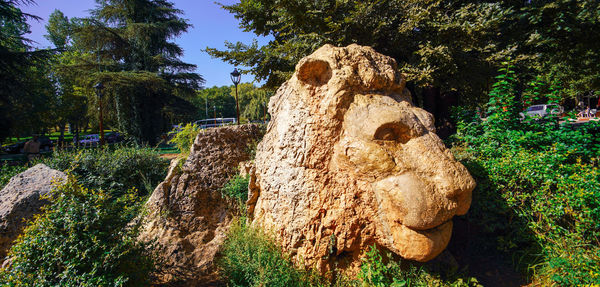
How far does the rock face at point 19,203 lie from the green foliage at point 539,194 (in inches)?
248

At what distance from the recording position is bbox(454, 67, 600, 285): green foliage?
3.06m

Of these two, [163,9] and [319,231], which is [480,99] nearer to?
[319,231]

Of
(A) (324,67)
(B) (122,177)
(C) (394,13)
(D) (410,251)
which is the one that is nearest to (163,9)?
(B) (122,177)

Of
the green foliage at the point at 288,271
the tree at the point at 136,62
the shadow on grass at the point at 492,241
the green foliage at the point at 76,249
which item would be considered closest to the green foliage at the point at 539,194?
the shadow on grass at the point at 492,241

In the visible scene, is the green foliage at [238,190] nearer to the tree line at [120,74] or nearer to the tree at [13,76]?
the tree line at [120,74]

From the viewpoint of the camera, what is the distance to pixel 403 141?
2.89 m

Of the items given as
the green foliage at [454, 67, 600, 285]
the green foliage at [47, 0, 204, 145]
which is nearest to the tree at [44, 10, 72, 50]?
the green foliage at [47, 0, 204, 145]

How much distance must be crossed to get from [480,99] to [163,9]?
23684mm

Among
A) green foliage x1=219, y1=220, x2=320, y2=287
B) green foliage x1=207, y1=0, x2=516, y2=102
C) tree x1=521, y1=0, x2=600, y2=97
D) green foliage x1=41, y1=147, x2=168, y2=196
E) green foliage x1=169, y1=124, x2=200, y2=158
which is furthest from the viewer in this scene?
green foliage x1=169, y1=124, x2=200, y2=158

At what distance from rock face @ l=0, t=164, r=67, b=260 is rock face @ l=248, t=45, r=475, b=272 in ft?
10.7

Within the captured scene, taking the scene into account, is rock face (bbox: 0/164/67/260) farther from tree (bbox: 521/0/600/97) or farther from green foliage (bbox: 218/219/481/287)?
tree (bbox: 521/0/600/97)

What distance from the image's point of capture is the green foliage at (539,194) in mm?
3062

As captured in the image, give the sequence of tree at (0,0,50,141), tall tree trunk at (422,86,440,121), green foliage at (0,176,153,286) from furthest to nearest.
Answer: tree at (0,0,50,141), tall tree trunk at (422,86,440,121), green foliage at (0,176,153,286)

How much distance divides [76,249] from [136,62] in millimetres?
22210
